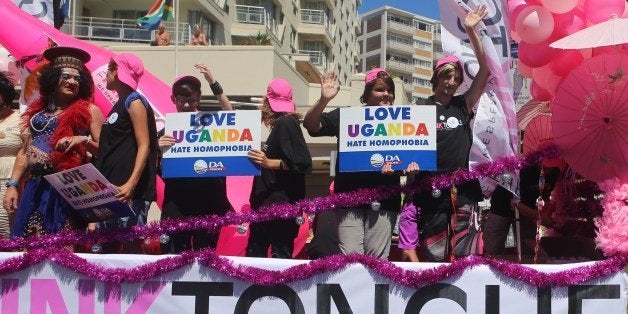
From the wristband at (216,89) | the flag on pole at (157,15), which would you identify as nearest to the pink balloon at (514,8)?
the wristband at (216,89)

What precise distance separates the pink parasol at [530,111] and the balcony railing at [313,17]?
143ft

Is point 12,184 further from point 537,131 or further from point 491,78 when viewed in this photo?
point 537,131

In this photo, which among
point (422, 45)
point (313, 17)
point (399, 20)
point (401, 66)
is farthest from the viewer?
point (422, 45)

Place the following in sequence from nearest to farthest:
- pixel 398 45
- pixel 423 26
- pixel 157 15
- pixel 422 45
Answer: pixel 157 15, pixel 398 45, pixel 422 45, pixel 423 26

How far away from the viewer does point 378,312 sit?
3906 mm

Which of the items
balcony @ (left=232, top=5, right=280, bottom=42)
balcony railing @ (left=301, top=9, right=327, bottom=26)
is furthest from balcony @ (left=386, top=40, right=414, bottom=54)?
balcony @ (left=232, top=5, right=280, bottom=42)

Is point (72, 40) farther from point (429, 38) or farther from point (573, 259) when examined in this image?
point (429, 38)

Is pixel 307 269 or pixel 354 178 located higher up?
pixel 354 178

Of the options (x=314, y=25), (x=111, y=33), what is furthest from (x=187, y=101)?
(x=314, y=25)

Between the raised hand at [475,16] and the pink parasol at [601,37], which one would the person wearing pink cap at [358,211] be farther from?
the pink parasol at [601,37]

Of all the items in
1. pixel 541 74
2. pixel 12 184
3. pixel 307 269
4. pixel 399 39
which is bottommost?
pixel 307 269

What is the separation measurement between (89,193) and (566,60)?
3.10 m

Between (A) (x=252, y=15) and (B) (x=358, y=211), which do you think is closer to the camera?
(B) (x=358, y=211)

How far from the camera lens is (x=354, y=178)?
457 centimetres
